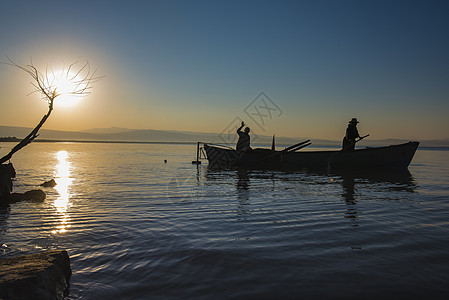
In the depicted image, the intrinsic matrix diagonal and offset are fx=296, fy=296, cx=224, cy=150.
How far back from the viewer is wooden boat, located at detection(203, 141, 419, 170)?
21.5 m

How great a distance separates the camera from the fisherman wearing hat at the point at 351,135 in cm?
2073

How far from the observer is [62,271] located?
3.80m

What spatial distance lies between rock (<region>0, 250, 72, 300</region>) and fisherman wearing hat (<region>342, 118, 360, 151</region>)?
2027 centimetres

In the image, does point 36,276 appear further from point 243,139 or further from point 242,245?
point 243,139

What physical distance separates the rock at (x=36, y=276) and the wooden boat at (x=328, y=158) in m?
A: 20.7

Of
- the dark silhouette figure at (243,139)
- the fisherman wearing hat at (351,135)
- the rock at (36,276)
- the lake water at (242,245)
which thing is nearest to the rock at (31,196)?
the lake water at (242,245)

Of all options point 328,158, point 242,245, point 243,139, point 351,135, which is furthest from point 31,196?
point 351,135

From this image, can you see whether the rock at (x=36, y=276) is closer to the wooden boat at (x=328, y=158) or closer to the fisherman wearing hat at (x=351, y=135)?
the fisherman wearing hat at (x=351, y=135)

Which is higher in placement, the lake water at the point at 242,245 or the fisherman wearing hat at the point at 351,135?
the fisherman wearing hat at the point at 351,135

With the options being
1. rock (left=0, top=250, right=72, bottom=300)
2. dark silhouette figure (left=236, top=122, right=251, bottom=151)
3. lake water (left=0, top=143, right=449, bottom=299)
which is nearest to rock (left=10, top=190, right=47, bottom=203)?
lake water (left=0, top=143, right=449, bottom=299)

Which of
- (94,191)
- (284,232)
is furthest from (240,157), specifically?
(284,232)

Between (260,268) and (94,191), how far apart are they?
397 inches

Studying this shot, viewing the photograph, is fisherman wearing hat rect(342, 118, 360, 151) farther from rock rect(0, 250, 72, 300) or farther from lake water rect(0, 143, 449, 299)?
rock rect(0, 250, 72, 300)

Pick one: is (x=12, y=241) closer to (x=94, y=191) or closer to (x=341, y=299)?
Answer: (x=341, y=299)
